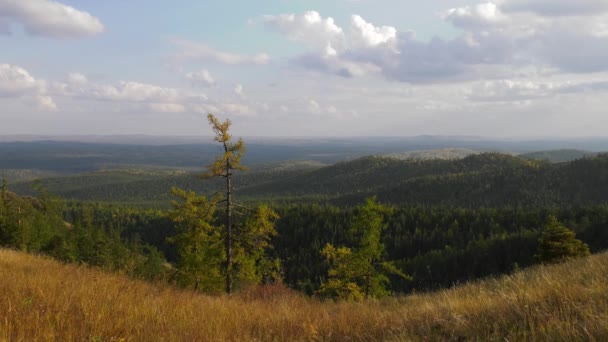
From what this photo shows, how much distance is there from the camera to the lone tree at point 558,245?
27484 millimetres

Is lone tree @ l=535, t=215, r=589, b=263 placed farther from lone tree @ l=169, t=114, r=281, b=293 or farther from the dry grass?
the dry grass

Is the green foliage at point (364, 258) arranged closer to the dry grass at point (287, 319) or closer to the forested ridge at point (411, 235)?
the forested ridge at point (411, 235)

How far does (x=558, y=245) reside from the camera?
2795 cm

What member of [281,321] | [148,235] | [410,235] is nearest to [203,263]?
[281,321]

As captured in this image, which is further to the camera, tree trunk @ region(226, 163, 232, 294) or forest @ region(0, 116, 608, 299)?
forest @ region(0, 116, 608, 299)

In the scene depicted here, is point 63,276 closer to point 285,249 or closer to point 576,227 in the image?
point 576,227

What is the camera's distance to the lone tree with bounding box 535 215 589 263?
1082 inches

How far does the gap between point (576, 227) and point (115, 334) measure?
11276 centimetres

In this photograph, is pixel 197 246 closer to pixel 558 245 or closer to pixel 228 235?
pixel 228 235

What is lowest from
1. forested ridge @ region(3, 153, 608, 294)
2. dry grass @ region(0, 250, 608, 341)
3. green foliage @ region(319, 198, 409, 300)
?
forested ridge @ region(3, 153, 608, 294)

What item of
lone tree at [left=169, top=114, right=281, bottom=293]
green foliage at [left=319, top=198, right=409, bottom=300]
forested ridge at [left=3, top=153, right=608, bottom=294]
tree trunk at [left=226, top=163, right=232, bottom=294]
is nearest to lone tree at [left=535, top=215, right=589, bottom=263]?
green foliage at [left=319, top=198, right=409, bottom=300]

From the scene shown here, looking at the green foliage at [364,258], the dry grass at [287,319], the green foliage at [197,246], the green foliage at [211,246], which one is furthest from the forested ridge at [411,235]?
the dry grass at [287,319]

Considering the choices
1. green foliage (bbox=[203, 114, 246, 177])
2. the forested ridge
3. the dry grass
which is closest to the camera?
the dry grass

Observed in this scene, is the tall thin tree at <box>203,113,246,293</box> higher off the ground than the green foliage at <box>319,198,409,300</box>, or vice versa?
the tall thin tree at <box>203,113,246,293</box>
